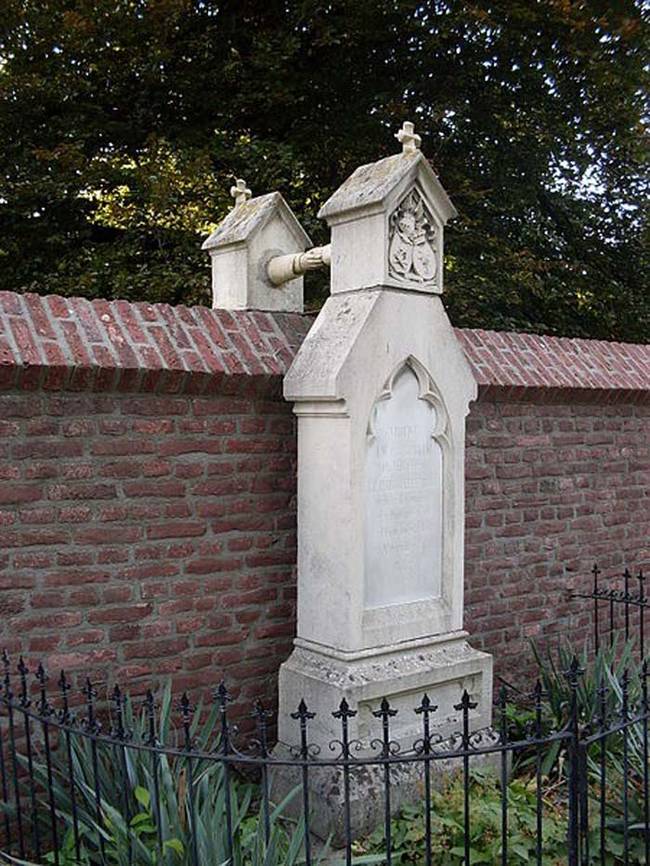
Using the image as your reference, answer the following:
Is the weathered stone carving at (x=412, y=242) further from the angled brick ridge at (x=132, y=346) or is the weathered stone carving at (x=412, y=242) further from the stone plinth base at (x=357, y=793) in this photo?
the stone plinth base at (x=357, y=793)

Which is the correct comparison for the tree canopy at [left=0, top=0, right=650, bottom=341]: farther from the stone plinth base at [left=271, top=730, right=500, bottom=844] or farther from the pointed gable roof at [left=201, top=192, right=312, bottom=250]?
the stone plinth base at [left=271, top=730, right=500, bottom=844]

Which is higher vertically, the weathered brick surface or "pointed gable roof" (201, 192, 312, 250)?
"pointed gable roof" (201, 192, 312, 250)

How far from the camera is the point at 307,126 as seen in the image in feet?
32.5

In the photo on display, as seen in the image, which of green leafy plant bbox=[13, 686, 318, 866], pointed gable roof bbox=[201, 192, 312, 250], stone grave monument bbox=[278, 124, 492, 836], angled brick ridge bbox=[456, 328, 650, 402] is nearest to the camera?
green leafy plant bbox=[13, 686, 318, 866]

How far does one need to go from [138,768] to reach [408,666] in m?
1.31

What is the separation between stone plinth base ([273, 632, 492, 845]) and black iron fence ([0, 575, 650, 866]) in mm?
12

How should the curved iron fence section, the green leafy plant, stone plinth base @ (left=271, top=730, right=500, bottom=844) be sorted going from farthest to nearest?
stone plinth base @ (left=271, top=730, right=500, bottom=844) → the green leafy plant → the curved iron fence section

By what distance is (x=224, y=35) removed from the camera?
9.84m

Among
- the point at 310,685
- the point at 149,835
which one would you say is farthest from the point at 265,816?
the point at 310,685

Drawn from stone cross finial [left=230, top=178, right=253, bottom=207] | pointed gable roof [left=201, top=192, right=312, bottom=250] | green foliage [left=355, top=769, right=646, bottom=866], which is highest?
stone cross finial [left=230, top=178, right=253, bottom=207]

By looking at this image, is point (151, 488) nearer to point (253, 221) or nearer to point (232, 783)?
point (232, 783)

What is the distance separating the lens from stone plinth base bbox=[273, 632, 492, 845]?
12.1ft

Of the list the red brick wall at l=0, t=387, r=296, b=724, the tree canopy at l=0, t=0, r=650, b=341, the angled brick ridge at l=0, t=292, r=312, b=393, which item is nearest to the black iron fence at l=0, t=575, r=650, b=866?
the red brick wall at l=0, t=387, r=296, b=724

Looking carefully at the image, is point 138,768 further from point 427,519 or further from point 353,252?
point 353,252
